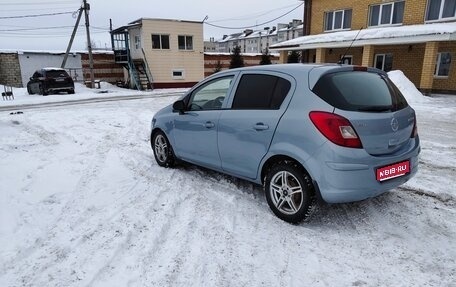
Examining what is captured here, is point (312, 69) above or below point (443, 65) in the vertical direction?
above

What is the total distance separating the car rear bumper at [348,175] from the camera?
329 cm

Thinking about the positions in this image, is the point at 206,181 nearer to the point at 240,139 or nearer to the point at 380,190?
the point at 240,139

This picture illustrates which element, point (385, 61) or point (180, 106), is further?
point (385, 61)

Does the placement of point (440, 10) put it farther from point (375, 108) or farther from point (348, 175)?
point (348, 175)

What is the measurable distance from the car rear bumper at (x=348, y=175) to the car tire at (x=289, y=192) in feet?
0.53

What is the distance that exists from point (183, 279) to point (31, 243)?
1676 mm

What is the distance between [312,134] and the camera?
11.1 feet

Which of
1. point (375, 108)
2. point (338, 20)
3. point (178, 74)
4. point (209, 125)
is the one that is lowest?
point (178, 74)

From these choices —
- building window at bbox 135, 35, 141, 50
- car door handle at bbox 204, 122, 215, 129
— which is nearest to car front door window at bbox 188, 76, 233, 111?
car door handle at bbox 204, 122, 215, 129

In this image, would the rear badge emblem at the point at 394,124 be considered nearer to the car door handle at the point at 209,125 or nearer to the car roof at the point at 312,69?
the car roof at the point at 312,69

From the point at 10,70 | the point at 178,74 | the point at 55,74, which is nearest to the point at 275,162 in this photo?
the point at 55,74

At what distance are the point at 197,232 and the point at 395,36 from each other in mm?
16729

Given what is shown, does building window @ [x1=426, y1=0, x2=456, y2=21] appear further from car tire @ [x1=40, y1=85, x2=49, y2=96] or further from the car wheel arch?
car tire @ [x1=40, y1=85, x2=49, y2=96]

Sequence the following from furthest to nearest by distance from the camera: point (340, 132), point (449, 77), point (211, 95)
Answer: point (449, 77) → point (211, 95) → point (340, 132)
